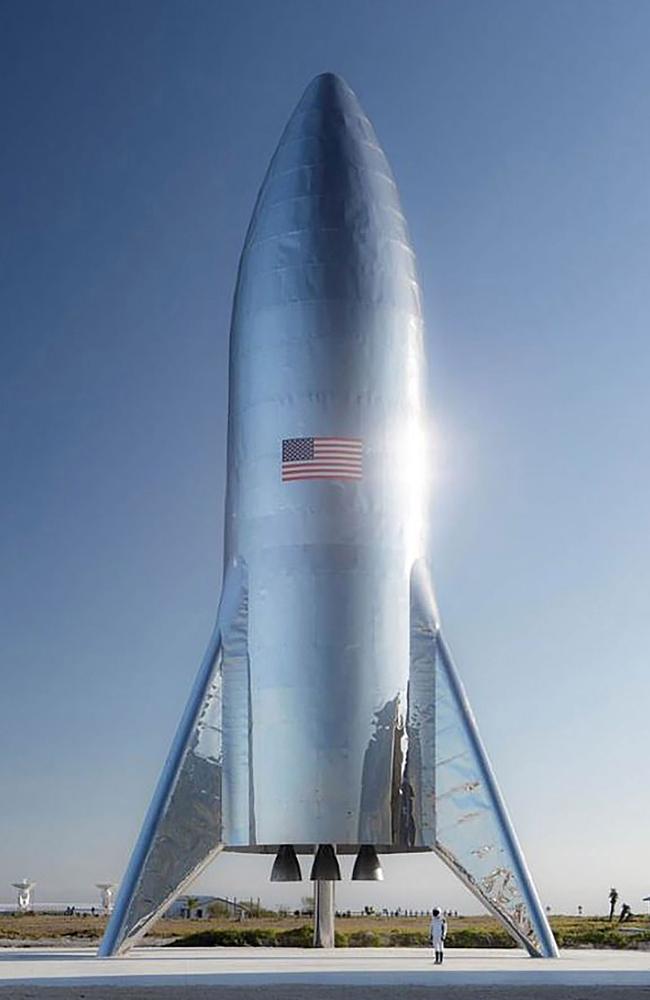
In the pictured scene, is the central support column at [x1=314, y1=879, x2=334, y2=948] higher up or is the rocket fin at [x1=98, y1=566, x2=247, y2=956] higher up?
the rocket fin at [x1=98, y1=566, x2=247, y2=956]

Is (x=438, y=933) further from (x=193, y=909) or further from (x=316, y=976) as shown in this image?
(x=193, y=909)

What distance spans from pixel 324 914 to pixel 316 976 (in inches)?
355

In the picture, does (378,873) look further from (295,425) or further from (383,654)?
A: (295,425)

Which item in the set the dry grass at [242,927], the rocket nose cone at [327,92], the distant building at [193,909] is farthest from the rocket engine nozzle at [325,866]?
the distant building at [193,909]

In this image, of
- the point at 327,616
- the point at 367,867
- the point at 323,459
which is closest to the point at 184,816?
the point at 367,867

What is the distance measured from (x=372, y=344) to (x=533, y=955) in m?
12.1

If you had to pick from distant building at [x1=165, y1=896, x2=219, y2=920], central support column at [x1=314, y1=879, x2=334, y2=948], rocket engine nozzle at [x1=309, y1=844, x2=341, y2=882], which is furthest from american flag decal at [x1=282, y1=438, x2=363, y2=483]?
distant building at [x1=165, y1=896, x2=219, y2=920]

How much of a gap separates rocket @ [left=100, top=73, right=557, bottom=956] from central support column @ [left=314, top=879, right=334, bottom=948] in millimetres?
1575

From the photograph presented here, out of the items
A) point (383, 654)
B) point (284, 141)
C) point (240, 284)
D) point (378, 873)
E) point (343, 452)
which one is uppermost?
point (284, 141)

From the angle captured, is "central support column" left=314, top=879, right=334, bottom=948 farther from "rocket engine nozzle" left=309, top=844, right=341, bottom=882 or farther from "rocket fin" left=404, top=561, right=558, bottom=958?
"rocket fin" left=404, top=561, right=558, bottom=958

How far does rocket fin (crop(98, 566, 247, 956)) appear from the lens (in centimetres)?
2408

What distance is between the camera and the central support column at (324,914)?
1068 inches

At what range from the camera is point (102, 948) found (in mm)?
23703
